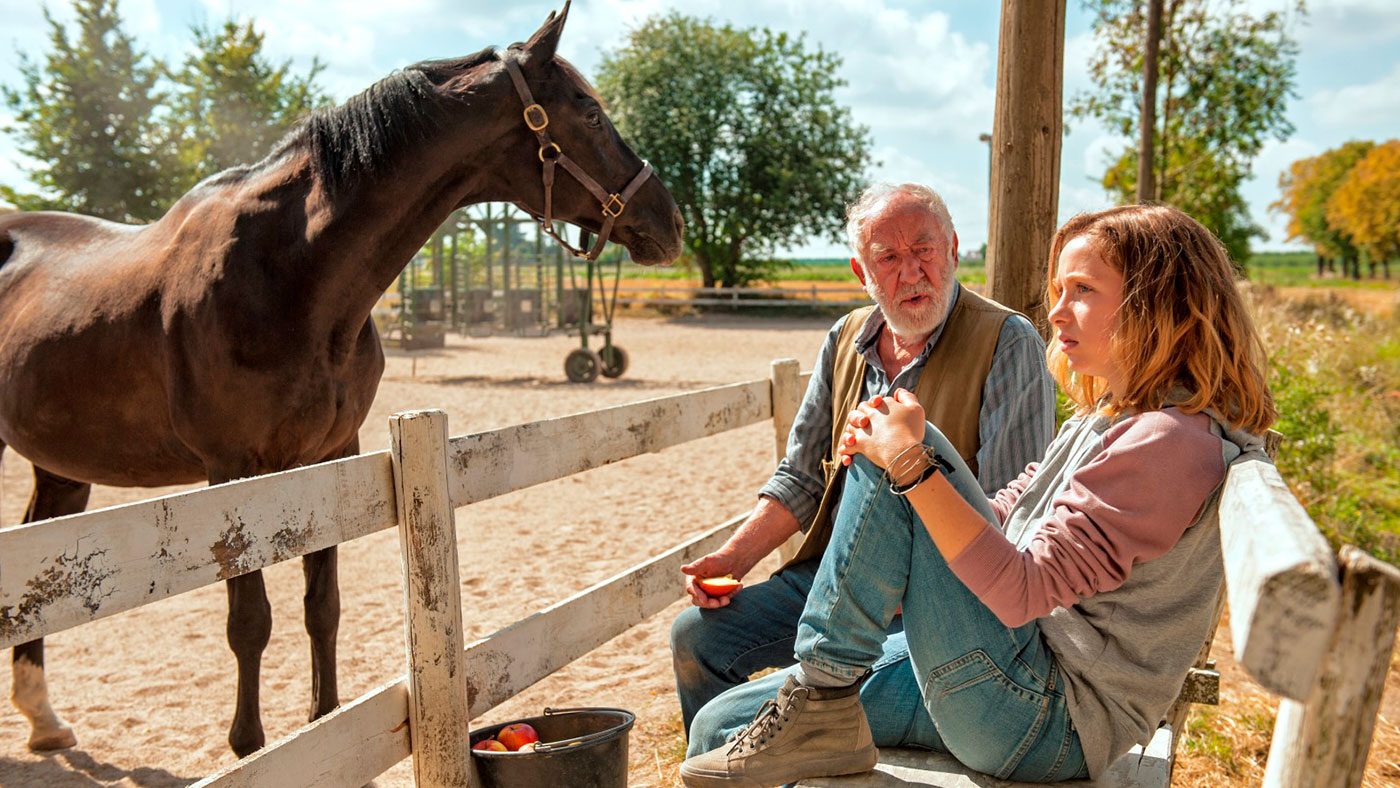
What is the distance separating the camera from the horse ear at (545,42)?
9.93 ft

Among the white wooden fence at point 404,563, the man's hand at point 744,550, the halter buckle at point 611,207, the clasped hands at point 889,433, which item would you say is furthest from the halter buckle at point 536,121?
the clasped hands at point 889,433

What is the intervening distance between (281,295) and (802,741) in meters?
1.88

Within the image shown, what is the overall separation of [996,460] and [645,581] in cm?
124

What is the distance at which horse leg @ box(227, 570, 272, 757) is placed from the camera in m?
2.79

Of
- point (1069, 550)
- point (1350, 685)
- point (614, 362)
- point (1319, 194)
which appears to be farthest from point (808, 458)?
point (1319, 194)

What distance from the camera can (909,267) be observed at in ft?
8.00

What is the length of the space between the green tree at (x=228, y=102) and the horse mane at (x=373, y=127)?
25859mm

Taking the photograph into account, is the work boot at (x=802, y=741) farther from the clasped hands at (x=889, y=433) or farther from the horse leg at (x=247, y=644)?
the horse leg at (x=247, y=644)

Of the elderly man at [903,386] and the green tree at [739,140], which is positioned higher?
the green tree at [739,140]

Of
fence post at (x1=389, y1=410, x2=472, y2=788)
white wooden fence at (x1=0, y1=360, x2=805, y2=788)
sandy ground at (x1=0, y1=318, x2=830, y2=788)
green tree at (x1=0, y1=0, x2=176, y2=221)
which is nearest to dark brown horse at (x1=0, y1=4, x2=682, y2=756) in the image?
sandy ground at (x1=0, y1=318, x2=830, y2=788)

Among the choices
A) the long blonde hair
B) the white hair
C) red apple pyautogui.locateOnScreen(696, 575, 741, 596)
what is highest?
the white hair

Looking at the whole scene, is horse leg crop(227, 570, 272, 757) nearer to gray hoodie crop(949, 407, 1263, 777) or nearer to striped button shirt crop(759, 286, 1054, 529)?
striped button shirt crop(759, 286, 1054, 529)

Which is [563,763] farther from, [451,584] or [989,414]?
[989,414]

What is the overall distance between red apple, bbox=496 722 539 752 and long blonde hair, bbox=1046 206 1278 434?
1.53m
